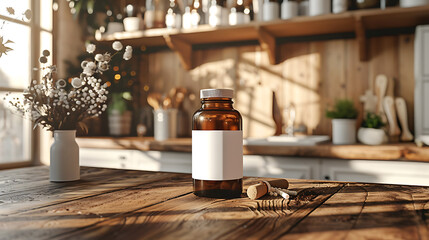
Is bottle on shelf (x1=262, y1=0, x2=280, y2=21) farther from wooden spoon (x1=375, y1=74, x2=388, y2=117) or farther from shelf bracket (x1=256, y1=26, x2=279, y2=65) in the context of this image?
wooden spoon (x1=375, y1=74, x2=388, y2=117)

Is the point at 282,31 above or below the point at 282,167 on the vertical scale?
above

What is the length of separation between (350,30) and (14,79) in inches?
84.8

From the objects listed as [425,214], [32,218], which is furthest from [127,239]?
[425,214]

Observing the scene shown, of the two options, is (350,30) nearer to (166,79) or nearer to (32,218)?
(166,79)

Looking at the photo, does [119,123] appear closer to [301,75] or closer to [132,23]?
[132,23]

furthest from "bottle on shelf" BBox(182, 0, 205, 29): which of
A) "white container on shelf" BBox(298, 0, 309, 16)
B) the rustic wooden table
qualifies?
the rustic wooden table

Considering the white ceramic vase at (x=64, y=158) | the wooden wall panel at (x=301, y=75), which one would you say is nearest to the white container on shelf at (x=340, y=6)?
the wooden wall panel at (x=301, y=75)

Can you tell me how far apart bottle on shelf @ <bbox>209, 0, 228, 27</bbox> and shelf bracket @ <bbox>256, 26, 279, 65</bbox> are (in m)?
0.25

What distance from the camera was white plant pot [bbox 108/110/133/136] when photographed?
9.19 ft

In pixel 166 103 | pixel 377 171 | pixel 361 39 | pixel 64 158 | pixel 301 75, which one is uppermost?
pixel 361 39

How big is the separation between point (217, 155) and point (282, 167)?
4.14ft

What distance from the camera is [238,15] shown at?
2383 millimetres

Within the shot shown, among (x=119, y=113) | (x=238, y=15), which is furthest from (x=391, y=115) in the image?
(x=119, y=113)

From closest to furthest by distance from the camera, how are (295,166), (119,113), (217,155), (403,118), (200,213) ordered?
(200,213) < (217,155) < (295,166) < (403,118) < (119,113)
